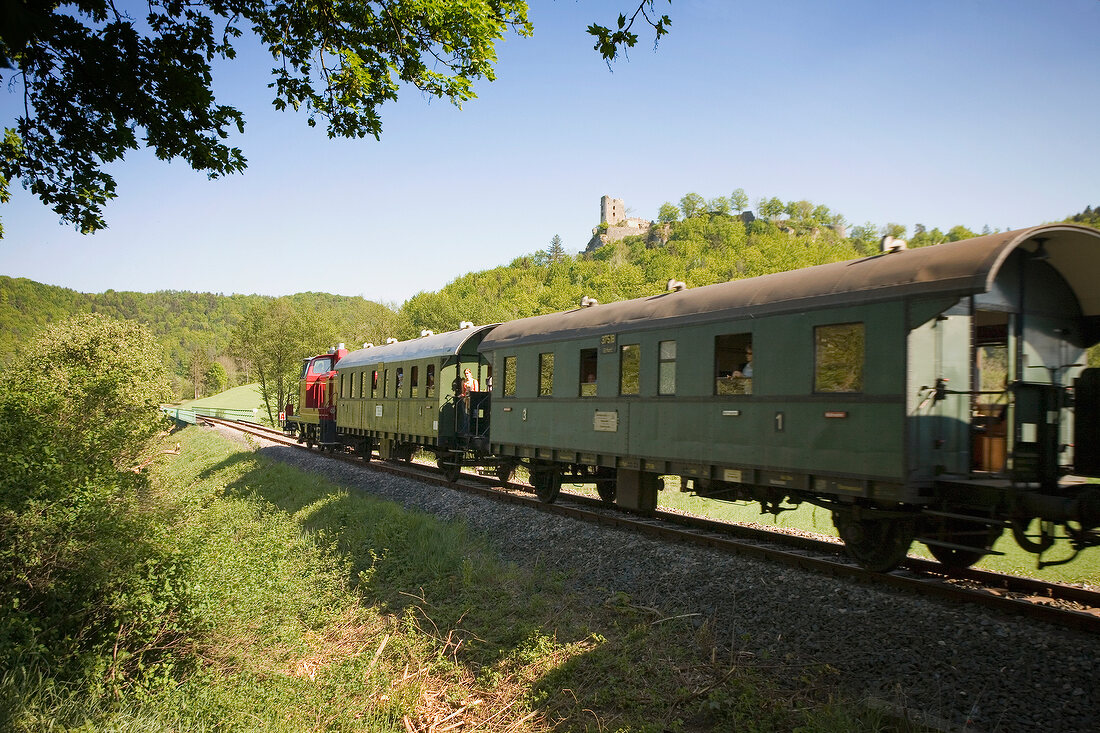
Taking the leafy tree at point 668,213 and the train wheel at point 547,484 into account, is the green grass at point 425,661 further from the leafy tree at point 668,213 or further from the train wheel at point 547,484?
the leafy tree at point 668,213

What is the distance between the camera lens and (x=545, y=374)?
13023mm

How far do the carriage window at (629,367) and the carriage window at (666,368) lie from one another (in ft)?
1.58

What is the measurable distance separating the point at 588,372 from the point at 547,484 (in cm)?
270

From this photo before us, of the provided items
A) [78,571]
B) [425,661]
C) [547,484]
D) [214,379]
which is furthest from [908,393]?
[214,379]

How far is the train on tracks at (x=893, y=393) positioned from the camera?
678 centimetres

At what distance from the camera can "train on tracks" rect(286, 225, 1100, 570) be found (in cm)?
678

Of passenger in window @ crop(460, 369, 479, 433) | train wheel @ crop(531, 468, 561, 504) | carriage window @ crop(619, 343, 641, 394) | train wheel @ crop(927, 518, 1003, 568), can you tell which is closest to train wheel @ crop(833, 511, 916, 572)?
train wheel @ crop(927, 518, 1003, 568)

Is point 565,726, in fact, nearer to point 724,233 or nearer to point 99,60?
point 99,60

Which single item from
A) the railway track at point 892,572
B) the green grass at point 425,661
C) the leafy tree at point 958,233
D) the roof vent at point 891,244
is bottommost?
the green grass at point 425,661

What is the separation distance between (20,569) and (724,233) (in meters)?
125

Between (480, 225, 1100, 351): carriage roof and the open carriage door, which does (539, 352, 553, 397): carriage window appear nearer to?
(480, 225, 1100, 351): carriage roof

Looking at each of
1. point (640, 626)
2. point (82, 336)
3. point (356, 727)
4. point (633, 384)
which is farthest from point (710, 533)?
point (82, 336)

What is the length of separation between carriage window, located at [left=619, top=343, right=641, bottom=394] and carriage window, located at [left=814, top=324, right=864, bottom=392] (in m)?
3.24

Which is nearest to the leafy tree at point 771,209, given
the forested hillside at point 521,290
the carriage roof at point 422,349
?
the forested hillside at point 521,290
